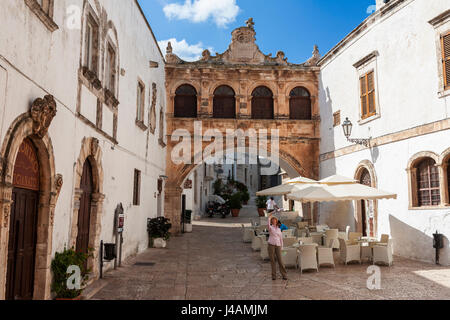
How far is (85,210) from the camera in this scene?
7461 millimetres

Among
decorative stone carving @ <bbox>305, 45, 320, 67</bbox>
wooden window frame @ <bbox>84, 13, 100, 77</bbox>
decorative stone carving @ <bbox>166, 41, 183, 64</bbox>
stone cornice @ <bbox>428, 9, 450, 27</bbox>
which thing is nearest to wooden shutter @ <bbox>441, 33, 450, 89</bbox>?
stone cornice @ <bbox>428, 9, 450, 27</bbox>

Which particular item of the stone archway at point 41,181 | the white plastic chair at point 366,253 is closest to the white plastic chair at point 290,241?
the white plastic chair at point 366,253

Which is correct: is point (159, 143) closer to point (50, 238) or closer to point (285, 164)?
point (285, 164)

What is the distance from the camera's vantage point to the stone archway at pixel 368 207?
12219mm

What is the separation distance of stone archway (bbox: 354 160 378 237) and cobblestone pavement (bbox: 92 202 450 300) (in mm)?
2062

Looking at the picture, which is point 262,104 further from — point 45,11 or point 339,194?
point 45,11

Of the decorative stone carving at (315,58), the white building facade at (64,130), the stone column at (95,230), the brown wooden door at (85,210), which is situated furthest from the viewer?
the decorative stone carving at (315,58)

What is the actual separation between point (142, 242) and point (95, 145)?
17.9ft

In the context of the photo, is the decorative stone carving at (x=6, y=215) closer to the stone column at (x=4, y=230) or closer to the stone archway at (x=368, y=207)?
the stone column at (x=4, y=230)

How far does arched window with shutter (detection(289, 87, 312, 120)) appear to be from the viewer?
1748 cm

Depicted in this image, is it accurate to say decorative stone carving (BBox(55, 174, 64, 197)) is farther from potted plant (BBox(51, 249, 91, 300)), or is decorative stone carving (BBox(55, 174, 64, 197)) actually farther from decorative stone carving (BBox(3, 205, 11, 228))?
decorative stone carving (BBox(3, 205, 11, 228))

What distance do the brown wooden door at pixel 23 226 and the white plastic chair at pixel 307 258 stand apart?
555 cm

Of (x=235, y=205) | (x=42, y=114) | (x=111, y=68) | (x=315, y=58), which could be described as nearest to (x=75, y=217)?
(x=42, y=114)
